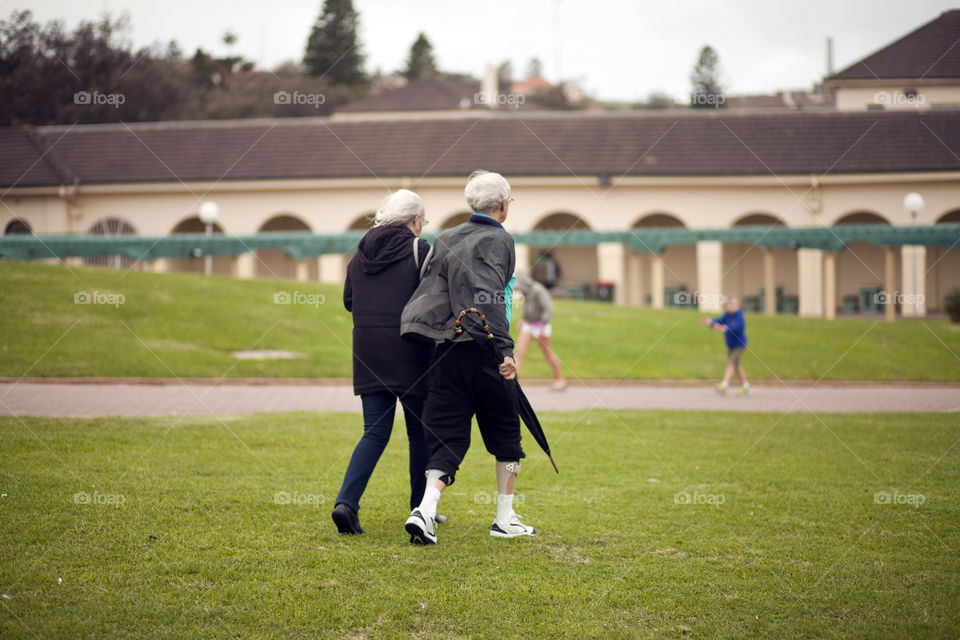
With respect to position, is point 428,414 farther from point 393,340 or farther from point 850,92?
point 850,92

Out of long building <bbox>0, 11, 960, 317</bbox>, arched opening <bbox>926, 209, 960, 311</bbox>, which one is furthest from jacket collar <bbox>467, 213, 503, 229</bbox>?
arched opening <bbox>926, 209, 960, 311</bbox>

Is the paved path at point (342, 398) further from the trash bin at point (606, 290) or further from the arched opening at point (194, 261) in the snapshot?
the arched opening at point (194, 261)

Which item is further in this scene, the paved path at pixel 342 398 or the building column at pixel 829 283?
the building column at pixel 829 283

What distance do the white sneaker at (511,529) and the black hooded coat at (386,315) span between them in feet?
3.16

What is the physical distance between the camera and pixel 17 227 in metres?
37.0

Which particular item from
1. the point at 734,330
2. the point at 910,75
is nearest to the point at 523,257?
the point at 734,330

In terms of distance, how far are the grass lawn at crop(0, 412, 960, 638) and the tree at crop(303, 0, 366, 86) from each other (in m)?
77.9

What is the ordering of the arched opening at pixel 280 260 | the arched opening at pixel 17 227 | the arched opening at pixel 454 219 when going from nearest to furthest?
1. the arched opening at pixel 280 260
2. the arched opening at pixel 454 219
3. the arched opening at pixel 17 227

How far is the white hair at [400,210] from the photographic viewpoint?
582 cm

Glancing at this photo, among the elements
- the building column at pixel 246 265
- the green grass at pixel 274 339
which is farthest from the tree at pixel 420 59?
the green grass at pixel 274 339

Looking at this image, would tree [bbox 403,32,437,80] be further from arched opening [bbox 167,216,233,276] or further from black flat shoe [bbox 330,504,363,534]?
black flat shoe [bbox 330,504,363,534]

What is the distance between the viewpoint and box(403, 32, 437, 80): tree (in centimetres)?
10262

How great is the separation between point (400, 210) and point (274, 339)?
12.6 metres

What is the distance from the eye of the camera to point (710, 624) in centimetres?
432
